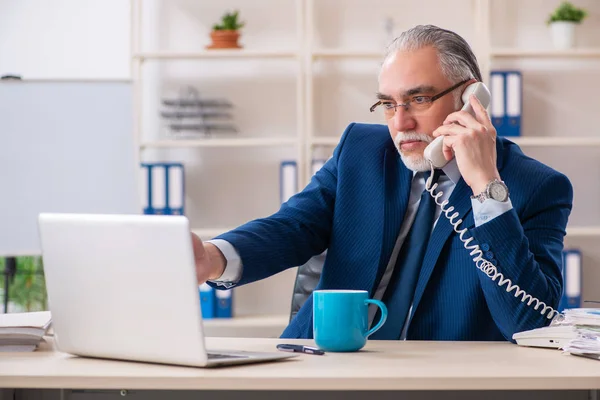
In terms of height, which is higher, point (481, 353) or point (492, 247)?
point (492, 247)

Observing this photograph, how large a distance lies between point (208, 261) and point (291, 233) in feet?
1.09

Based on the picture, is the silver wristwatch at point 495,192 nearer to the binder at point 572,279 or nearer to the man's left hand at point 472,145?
the man's left hand at point 472,145

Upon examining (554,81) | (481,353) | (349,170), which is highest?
(554,81)

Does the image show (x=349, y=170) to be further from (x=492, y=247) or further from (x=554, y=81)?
(x=554, y=81)

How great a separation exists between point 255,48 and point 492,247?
108 inches

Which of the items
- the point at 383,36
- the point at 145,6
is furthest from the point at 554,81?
the point at 145,6

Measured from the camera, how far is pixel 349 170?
198 centimetres

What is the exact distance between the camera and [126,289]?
3.91 feet

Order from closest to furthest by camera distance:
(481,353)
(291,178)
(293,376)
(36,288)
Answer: (293,376) → (481,353) → (291,178) → (36,288)

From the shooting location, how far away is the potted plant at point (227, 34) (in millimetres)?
3955

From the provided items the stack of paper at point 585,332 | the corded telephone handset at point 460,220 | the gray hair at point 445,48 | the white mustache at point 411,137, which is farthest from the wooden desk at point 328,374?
the gray hair at point 445,48

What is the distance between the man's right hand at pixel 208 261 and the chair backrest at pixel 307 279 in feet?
1.04

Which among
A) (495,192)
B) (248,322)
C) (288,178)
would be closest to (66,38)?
(288,178)

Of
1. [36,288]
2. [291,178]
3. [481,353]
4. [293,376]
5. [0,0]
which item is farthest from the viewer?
[36,288]
